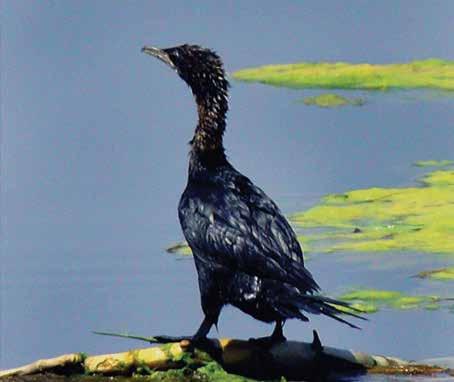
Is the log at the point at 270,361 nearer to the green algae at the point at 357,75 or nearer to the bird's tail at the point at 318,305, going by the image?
the bird's tail at the point at 318,305

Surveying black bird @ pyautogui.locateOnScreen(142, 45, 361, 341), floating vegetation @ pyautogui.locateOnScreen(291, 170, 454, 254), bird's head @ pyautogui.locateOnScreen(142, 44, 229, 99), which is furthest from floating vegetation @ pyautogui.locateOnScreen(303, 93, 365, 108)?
black bird @ pyautogui.locateOnScreen(142, 45, 361, 341)

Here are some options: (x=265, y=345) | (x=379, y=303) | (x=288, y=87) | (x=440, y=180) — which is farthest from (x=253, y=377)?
(x=288, y=87)

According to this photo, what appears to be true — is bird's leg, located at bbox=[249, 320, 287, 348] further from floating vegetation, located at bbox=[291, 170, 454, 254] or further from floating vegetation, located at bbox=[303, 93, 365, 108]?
floating vegetation, located at bbox=[303, 93, 365, 108]

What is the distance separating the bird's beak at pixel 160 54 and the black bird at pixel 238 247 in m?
0.50

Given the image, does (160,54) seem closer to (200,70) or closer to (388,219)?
(200,70)

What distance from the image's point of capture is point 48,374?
988 centimetres

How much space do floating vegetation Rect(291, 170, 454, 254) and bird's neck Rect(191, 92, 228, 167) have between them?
4.67 feet

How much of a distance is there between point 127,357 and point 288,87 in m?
5.18

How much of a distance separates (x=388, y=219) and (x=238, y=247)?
2.54m

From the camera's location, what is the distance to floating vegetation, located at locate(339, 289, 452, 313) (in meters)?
11.3

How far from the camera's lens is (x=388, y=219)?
12578 millimetres

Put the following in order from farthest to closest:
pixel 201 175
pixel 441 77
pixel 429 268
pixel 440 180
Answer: pixel 441 77 → pixel 440 180 → pixel 429 268 → pixel 201 175

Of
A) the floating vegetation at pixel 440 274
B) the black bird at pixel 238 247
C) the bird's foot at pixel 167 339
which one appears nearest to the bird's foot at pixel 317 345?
the black bird at pixel 238 247

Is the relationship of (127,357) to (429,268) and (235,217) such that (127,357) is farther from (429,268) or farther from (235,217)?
(429,268)
